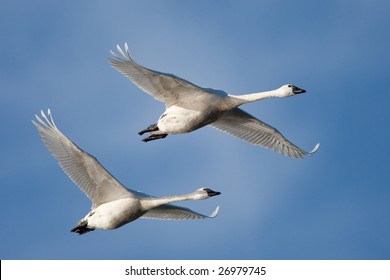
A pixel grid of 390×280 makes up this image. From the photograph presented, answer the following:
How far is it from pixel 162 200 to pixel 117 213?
1.35 m

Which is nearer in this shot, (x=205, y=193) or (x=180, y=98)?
(x=205, y=193)

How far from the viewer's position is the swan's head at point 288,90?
3466 cm

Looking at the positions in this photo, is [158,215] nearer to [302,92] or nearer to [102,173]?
[102,173]

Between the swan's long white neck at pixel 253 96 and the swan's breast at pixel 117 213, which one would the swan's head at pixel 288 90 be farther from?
the swan's breast at pixel 117 213

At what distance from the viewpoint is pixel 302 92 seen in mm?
34656

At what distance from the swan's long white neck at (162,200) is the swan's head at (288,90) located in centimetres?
449

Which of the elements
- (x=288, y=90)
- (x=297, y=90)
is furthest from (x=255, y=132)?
(x=297, y=90)

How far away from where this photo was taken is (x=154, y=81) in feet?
112

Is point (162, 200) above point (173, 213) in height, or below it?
below

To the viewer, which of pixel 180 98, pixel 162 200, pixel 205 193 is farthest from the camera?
pixel 180 98

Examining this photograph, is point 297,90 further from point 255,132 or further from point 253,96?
point 255,132

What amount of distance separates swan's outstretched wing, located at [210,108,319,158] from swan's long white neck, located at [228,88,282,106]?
1.81m

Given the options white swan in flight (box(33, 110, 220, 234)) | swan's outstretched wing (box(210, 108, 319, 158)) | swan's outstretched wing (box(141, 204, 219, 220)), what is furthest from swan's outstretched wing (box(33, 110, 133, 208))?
swan's outstretched wing (box(210, 108, 319, 158))

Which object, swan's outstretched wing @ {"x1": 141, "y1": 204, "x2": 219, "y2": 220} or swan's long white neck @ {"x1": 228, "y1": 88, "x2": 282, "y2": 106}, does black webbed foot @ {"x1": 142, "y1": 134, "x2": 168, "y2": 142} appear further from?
swan's long white neck @ {"x1": 228, "y1": 88, "x2": 282, "y2": 106}
